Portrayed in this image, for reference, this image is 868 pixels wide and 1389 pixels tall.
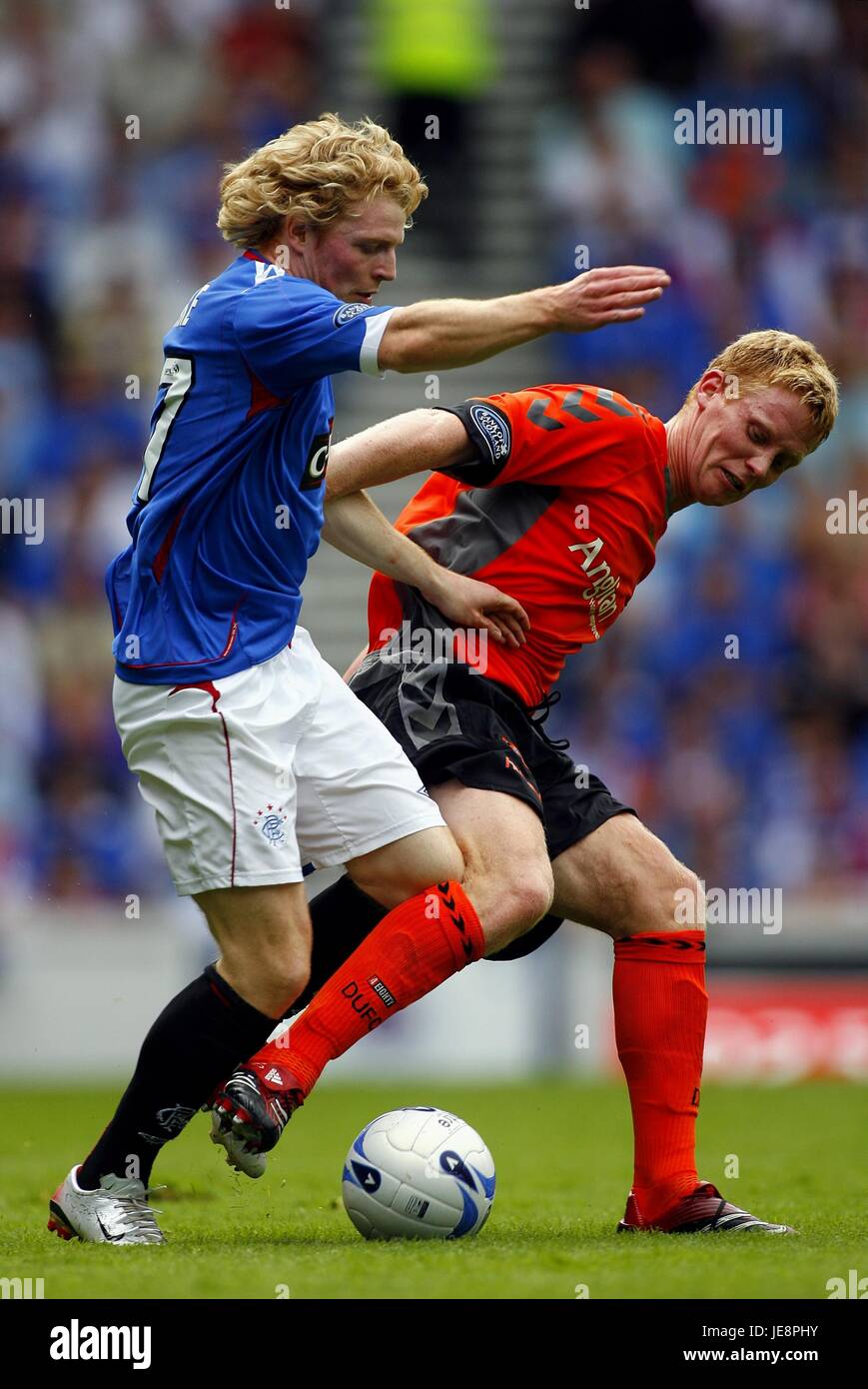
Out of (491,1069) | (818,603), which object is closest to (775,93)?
(818,603)

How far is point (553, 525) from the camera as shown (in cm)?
505

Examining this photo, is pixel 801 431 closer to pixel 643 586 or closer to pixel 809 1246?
pixel 809 1246

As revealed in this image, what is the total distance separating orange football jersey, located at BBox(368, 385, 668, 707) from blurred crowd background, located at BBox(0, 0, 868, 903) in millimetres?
6584

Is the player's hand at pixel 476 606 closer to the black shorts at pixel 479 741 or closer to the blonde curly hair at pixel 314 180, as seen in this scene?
the black shorts at pixel 479 741

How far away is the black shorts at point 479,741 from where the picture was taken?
4762 mm

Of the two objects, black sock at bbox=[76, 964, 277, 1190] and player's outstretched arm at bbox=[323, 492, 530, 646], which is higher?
player's outstretched arm at bbox=[323, 492, 530, 646]

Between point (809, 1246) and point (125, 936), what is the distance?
6.86 metres

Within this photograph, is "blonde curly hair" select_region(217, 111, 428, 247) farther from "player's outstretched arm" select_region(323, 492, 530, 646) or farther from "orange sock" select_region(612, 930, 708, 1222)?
"orange sock" select_region(612, 930, 708, 1222)

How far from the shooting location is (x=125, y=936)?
10820 millimetres

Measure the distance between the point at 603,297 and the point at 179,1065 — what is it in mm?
1883

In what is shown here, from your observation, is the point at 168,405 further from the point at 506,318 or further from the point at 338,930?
the point at 338,930

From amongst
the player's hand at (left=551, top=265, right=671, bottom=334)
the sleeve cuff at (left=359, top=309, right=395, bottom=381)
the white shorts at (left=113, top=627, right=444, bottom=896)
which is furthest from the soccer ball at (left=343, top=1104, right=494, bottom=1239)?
the player's hand at (left=551, top=265, right=671, bottom=334)

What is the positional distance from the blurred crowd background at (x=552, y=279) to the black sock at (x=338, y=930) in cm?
643

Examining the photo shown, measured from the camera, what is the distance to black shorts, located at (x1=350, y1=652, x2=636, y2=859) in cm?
476
